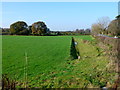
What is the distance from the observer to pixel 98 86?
4195 mm

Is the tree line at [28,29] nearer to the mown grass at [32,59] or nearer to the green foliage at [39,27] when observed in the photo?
the green foliage at [39,27]

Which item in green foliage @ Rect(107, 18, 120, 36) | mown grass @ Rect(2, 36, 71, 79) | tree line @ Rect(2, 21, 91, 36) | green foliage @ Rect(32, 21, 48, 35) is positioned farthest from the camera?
tree line @ Rect(2, 21, 91, 36)

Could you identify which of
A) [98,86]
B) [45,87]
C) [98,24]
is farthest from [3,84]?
[98,24]

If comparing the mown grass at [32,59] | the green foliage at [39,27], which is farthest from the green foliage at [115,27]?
the green foliage at [39,27]

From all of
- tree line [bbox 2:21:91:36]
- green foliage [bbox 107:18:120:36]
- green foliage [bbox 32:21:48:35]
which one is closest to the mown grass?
green foliage [bbox 107:18:120:36]

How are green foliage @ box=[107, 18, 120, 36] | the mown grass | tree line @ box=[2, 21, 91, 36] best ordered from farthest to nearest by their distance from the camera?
tree line @ box=[2, 21, 91, 36] → green foliage @ box=[107, 18, 120, 36] → the mown grass

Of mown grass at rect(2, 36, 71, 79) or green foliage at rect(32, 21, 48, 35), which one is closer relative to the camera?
mown grass at rect(2, 36, 71, 79)

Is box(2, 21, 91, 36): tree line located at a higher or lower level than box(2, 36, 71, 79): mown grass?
higher

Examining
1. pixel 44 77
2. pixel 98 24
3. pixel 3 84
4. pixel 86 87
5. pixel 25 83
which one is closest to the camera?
pixel 3 84

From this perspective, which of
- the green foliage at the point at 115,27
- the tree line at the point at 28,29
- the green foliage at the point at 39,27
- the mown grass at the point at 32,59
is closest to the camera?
the mown grass at the point at 32,59

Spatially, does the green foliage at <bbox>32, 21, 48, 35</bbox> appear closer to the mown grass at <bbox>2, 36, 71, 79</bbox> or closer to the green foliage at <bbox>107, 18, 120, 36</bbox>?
the green foliage at <bbox>107, 18, 120, 36</bbox>

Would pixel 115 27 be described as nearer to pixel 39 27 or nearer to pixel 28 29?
pixel 39 27

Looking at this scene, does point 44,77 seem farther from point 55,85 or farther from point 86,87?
point 86,87

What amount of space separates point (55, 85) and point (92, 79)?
1290 mm
